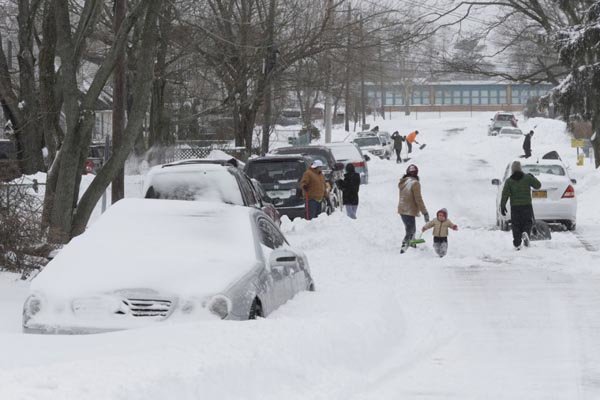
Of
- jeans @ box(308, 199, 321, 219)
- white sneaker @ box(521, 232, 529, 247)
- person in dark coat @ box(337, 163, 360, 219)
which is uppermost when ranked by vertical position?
person in dark coat @ box(337, 163, 360, 219)

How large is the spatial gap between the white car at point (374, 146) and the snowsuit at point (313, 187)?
3870 cm

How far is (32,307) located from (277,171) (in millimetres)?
16107

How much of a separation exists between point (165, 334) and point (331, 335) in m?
1.69

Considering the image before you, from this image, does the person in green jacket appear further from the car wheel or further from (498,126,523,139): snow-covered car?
(498,126,523,139): snow-covered car

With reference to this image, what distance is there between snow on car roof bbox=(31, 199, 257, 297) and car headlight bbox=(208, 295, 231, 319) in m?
0.09

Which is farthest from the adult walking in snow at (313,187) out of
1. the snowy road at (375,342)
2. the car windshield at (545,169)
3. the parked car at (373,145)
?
the parked car at (373,145)

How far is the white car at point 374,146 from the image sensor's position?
6397 cm

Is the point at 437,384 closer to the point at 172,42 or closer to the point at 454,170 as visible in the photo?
the point at 172,42

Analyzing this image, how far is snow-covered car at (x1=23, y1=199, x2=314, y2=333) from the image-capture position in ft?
30.1

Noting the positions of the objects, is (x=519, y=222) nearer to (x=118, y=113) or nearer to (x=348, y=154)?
(x=118, y=113)

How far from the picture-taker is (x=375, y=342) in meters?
9.99

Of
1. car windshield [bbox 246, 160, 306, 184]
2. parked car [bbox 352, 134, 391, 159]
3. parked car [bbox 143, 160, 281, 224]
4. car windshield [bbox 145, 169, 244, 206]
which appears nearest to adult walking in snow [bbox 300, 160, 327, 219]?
car windshield [bbox 246, 160, 306, 184]

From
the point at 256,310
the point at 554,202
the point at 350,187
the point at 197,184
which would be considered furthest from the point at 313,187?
the point at 256,310

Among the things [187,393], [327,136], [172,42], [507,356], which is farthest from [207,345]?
[327,136]
